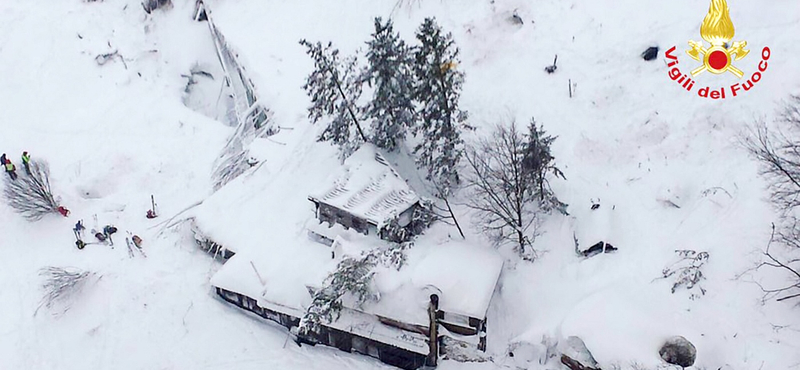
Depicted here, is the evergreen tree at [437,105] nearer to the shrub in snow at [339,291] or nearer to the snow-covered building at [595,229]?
the shrub in snow at [339,291]

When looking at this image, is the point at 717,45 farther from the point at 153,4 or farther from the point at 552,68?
the point at 153,4

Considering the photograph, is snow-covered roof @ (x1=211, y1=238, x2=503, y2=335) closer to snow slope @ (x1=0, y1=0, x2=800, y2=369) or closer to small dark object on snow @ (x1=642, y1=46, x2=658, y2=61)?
snow slope @ (x1=0, y1=0, x2=800, y2=369)

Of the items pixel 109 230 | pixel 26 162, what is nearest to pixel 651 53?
pixel 109 230

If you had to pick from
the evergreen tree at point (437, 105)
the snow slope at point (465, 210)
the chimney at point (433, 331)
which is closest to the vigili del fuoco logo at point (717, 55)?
the snow slope at point (465, 210)

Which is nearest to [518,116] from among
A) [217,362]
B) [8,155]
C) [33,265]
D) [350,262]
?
[350,262]

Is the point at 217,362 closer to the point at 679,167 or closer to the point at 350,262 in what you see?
the point at 350,262

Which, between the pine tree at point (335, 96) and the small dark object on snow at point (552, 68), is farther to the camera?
the small dark object on snow at point (552, 68)

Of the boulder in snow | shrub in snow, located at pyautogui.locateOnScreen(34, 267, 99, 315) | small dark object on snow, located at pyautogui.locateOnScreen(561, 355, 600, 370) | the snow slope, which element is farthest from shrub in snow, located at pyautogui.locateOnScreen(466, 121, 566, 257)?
shrub in snow, located at pyautogui.locateOnScreen(34, 267, 99, 315)
